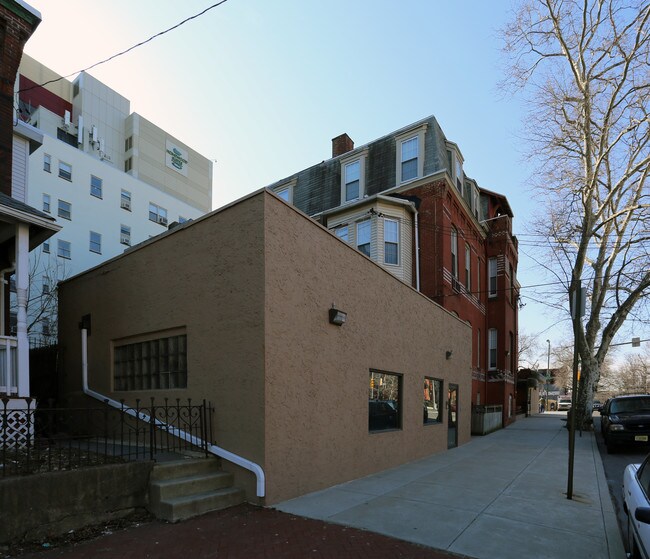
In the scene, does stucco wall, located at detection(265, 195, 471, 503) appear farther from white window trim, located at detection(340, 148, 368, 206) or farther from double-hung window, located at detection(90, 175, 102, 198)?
double-hung window, located at detection(90, 175, 102, 198)

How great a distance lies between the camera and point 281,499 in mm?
6652

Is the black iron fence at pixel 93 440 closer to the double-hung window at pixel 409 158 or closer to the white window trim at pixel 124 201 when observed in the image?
the double-hung window at pixel 409 158

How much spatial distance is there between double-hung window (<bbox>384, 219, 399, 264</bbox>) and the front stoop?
39.8 feet

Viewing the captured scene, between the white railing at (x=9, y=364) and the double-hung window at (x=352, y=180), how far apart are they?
580 inches

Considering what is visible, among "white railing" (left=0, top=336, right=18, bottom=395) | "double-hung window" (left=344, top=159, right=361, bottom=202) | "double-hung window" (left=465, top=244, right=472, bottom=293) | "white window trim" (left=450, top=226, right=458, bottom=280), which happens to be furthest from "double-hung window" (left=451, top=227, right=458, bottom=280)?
"white railing" (left=0, top=336, right=18, bottom=395)

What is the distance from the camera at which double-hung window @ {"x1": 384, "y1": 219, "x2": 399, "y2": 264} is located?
17.8 meters

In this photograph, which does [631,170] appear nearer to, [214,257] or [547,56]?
[547,56]

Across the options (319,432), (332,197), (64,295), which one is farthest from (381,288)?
(332,197)

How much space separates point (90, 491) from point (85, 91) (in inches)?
1678

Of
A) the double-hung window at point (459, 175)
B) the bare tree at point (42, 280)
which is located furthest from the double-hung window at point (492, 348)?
the bare tree at point (42, 280)

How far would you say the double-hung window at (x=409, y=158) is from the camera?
19156 mm

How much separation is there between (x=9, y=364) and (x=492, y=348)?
22.1 meters

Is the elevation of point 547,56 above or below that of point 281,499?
above

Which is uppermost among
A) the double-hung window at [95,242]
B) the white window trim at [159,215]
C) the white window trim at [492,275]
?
the white window trim at [159,215]
